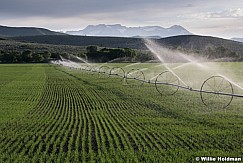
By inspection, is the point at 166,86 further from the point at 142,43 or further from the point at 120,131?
the point at 142,43

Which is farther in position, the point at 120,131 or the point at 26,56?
the point at 26,56

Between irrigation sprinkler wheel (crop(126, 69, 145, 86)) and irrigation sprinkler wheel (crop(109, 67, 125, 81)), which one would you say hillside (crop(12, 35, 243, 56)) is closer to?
irrigation sprinkler wheel (crop(109, 67, 125, 81))

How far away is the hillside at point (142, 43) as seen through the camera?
354ft

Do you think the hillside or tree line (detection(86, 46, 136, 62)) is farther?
the hillside

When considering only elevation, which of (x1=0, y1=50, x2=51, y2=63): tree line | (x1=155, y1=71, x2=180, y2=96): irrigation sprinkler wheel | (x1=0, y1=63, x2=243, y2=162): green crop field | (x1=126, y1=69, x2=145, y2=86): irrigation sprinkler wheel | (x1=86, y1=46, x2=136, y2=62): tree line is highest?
(x1=0, y1=63, x2=243, y2=162): green crop field

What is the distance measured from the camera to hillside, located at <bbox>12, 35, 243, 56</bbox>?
108 m

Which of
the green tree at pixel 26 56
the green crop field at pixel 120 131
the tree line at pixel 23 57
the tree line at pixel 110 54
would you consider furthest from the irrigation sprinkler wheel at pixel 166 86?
the green tree at pixel 26 56

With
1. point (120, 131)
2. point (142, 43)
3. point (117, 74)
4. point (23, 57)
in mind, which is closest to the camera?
point (120, 131)

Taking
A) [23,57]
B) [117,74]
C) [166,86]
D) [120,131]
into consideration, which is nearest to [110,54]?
[23,57]

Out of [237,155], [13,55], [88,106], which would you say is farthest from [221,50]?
[237,155]

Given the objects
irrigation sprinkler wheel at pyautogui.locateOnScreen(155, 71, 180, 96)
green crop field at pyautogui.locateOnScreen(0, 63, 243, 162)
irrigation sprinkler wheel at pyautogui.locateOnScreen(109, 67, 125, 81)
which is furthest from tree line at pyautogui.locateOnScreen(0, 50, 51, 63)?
green crop field at pyautogui.locateOnScreen(0, 63, 243, 162)

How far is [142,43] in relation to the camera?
274 ft

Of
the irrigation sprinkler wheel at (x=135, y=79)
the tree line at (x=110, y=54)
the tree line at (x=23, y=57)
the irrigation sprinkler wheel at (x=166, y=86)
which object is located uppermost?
the irrigation sprinkler wheel at (x=166, y=86)

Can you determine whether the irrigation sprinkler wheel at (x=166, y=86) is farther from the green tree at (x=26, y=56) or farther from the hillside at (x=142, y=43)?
the green tree at (x=26, y=56)
